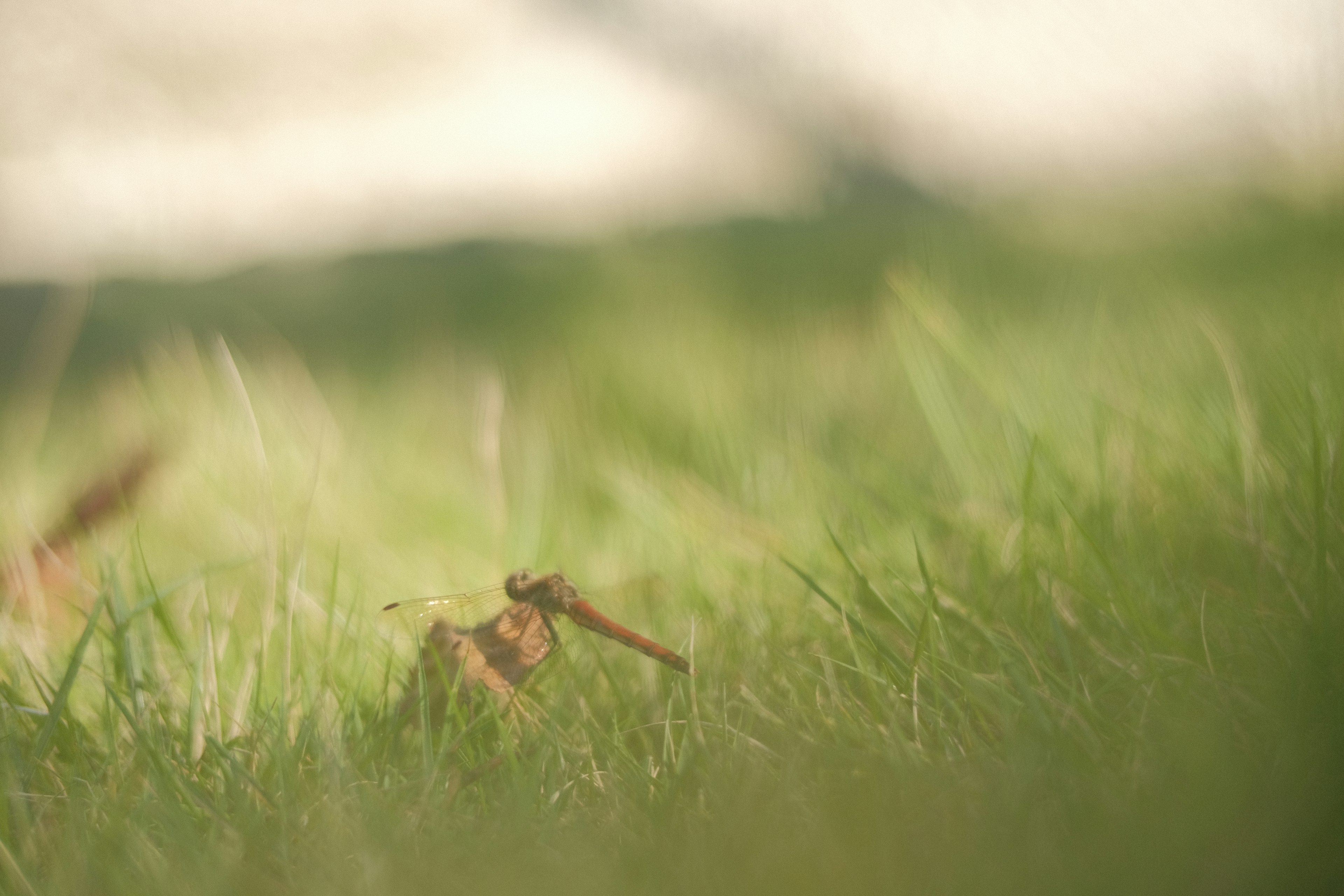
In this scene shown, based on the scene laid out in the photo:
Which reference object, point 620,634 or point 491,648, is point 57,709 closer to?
point 491,648

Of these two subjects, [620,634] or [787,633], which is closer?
[620,634]

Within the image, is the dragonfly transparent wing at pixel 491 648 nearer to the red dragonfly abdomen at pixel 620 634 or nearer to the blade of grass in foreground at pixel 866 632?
the red dragonfly abdomen at pixel 620 634

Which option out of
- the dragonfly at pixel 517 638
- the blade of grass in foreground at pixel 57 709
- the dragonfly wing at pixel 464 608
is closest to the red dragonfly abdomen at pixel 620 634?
the dragonfly at pixel 517 638

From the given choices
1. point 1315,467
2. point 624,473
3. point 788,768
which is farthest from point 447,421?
point 1315,467

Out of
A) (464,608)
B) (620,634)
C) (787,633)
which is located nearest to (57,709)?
(464,608)

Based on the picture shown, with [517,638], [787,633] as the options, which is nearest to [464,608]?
[517,638]

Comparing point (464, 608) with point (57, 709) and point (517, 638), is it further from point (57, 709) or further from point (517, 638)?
point (57, 709)

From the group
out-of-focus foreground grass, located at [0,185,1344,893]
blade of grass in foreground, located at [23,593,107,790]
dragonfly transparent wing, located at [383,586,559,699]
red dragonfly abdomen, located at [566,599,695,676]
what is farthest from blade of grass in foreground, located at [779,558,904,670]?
blade of grass in foreground, located at [23,593,107,790]
